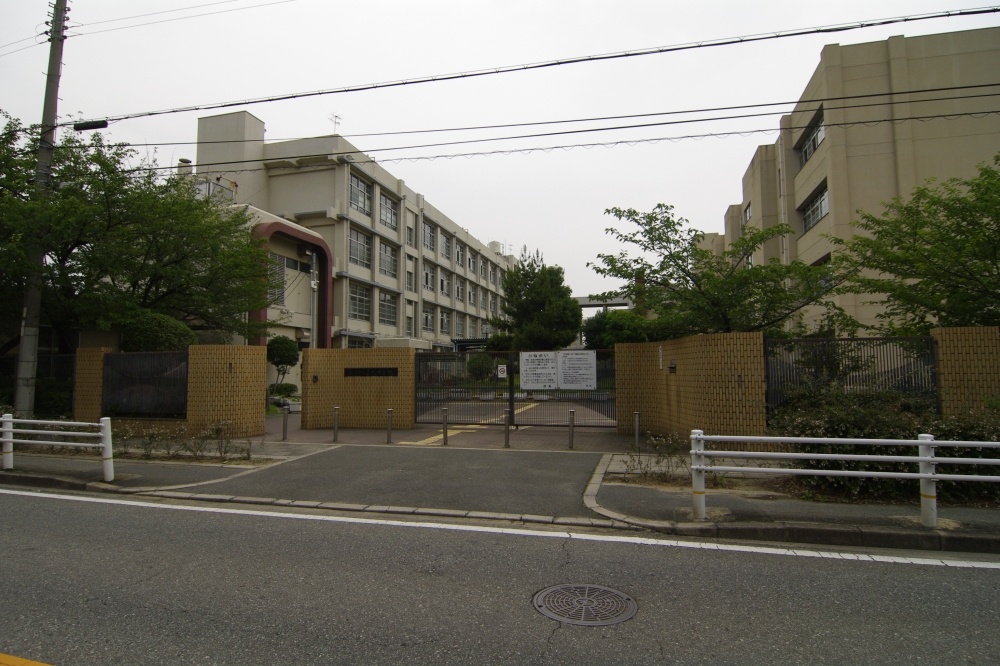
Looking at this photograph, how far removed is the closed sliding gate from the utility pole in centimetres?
863

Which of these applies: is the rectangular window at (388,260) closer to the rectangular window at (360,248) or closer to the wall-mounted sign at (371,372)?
the rectangular window at (360,248)

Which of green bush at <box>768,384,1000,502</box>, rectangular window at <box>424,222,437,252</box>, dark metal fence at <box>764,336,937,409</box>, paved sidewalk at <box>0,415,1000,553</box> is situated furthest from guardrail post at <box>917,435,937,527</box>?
rectangular window at <box>424,222,437,252</box>

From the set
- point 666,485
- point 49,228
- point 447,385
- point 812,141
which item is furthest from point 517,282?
point 666,485

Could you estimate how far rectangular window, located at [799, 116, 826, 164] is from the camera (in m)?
26.8

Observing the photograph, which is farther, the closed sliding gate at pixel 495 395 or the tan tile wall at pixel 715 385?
the closed sliding gate at pixel 495 395

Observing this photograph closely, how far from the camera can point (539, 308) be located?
38.8 meters

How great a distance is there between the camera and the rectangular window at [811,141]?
26.8 metres

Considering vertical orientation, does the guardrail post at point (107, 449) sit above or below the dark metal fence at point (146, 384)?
below

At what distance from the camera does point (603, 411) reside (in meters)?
14.4

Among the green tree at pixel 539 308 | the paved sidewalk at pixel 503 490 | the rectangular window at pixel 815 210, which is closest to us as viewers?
the paved sidewalk at pixel 503 490

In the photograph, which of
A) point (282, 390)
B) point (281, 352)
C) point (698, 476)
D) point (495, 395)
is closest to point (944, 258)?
point (698, 476)

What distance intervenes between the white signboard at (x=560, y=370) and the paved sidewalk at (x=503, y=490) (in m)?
1.70

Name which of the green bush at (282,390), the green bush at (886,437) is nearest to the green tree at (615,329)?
the green bush at (886,437)

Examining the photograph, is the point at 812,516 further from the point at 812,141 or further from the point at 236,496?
the point at 812,141
